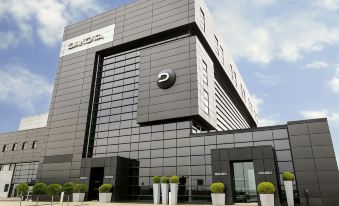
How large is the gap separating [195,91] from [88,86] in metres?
23.5

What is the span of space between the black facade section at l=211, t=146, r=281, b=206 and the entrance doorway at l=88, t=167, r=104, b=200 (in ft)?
66.4

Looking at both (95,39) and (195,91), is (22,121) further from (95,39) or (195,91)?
(195,91)

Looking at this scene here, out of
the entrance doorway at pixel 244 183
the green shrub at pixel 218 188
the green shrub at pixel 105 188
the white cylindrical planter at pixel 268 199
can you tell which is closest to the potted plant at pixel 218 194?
the green shrub at pixel 218 188

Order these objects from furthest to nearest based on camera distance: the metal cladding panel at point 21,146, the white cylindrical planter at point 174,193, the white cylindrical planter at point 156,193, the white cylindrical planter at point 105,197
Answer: the metal cladding panel at point 21,146
the white cylindrical planter at point 105,197
the white cylindrical planter at point 156,193
the white cylindrical planter at point 174,193

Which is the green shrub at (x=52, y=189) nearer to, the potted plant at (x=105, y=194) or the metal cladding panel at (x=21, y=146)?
the potted plant at (x=105, y=194)

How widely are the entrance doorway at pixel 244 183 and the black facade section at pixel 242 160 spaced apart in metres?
0.27

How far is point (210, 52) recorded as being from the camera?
2164 inches

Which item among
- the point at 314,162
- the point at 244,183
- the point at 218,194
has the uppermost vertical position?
the point at 314,162

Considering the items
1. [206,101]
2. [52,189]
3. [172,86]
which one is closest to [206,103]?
[206,101]

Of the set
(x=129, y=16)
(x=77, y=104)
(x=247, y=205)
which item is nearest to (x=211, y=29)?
(x=129, y=16)

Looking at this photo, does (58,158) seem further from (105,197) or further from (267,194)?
(267,194)

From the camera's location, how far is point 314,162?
31.9 m

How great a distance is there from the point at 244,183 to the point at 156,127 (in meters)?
16.7

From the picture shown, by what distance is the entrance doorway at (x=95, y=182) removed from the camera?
43.5 meters
